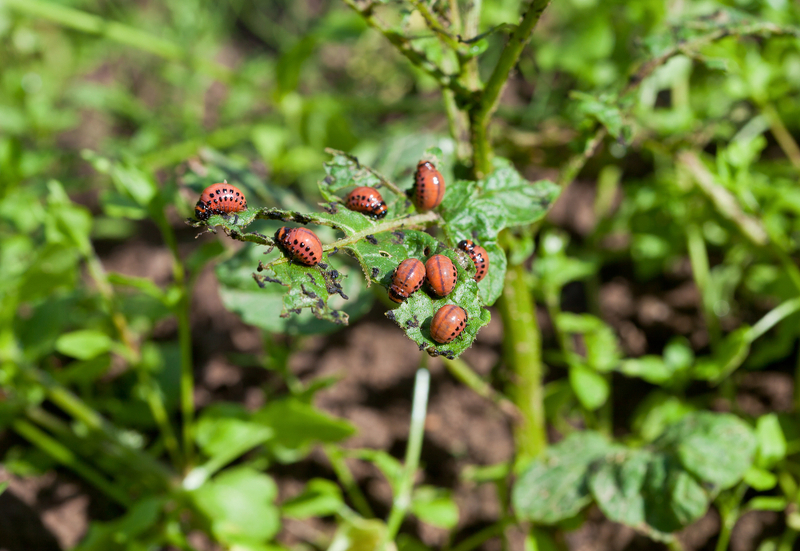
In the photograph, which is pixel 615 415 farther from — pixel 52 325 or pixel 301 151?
pixel 52 325

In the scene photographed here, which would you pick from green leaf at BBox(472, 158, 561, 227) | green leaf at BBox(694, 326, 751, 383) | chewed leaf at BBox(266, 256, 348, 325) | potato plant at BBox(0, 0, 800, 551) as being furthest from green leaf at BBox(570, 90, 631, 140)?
green leaf at BBox(694, 326, 751, 383)

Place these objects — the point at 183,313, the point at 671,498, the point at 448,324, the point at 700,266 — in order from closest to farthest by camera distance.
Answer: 1. the point at 448,324
2. the point at 671,498
3. the point at 183,313
4. the point at 700,266

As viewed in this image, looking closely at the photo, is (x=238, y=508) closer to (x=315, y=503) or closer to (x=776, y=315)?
(x=315, y=503)

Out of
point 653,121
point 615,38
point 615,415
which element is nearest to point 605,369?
point 615,415

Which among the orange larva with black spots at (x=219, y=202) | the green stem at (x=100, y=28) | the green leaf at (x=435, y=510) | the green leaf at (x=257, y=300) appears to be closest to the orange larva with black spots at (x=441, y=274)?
the orange larva with black spots at (x=219, y=202)

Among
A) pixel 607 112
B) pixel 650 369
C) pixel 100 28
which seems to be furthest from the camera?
pixel 100 28

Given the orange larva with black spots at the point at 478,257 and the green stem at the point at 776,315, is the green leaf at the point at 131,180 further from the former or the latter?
the green stem at the point at 776,315

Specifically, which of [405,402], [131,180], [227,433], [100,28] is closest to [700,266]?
[405,402]
